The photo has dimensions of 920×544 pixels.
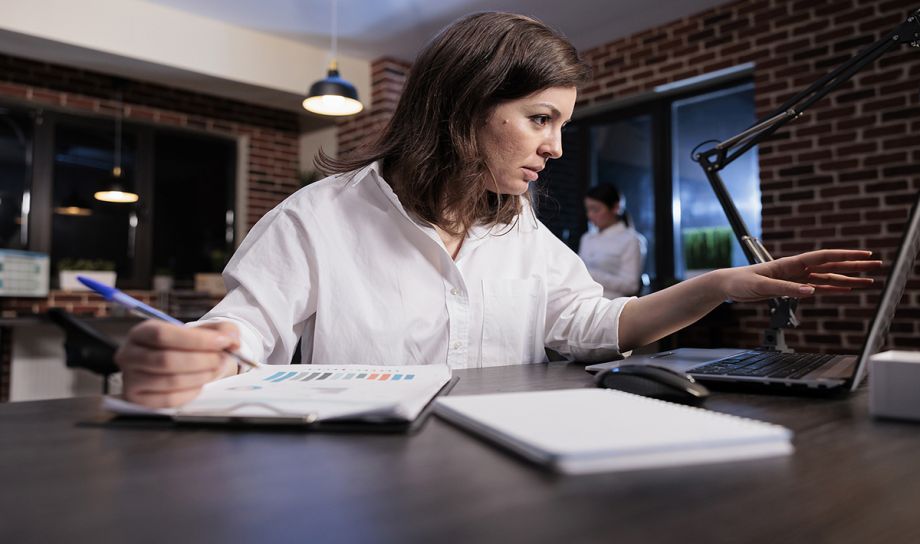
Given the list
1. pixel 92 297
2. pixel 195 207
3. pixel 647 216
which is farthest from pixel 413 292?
pixel 195 207

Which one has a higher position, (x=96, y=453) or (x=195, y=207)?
(x=195, y=207)

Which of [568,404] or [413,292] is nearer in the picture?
[568,404]

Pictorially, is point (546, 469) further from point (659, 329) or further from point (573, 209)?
point (573, 209)

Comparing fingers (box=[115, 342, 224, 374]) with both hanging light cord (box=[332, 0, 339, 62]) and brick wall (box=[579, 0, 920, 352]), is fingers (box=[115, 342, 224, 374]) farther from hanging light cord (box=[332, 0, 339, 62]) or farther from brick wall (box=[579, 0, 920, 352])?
hanging light cord (box=[332, 0, 339, 62])

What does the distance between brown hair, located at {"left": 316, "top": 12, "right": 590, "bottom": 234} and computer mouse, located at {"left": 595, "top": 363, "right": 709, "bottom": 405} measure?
2.24 ft

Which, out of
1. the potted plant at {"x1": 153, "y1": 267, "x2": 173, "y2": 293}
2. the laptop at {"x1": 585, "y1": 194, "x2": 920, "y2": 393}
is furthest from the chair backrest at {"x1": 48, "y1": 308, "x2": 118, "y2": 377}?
the laptop at {"x1": 585, "y1": 194, "x2": 920, "y2": 393}

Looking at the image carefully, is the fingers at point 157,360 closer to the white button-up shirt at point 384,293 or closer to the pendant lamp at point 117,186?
the white button-up shirt at point 384,293

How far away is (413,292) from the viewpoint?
127cm

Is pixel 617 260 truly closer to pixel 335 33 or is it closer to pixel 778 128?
pixel 335 33

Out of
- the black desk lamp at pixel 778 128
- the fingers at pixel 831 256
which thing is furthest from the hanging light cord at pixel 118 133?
the fingers at pixel 831 256

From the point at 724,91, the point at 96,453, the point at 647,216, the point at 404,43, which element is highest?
the point at 404,43

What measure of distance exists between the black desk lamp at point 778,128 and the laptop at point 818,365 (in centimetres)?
18

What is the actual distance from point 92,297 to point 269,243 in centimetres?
444

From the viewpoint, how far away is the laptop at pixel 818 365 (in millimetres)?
728
